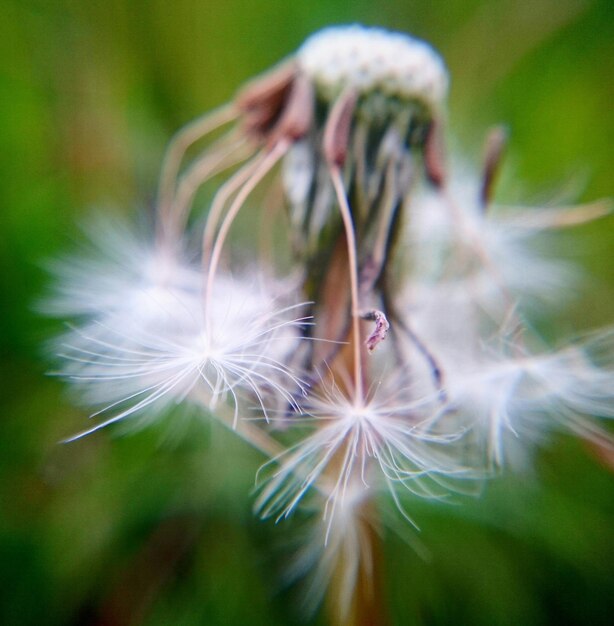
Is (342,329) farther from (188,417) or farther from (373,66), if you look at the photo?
(188,417)

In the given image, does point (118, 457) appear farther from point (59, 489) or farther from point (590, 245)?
point (590, 245)

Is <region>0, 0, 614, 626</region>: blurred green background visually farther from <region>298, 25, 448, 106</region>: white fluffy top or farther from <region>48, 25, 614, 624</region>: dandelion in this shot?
<region>298, 25, 448, 106</region>: white fluffy top

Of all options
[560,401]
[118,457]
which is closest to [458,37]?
[560,401]

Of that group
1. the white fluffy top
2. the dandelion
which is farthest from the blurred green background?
the white fluffy top

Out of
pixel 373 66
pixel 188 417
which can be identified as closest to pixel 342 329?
pixel 373 66

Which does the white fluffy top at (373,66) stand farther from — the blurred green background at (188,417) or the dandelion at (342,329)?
the blurred green background at (188,417)

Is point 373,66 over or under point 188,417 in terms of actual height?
over

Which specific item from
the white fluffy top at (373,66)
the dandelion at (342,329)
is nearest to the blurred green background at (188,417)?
the dandelion at (342,329)
